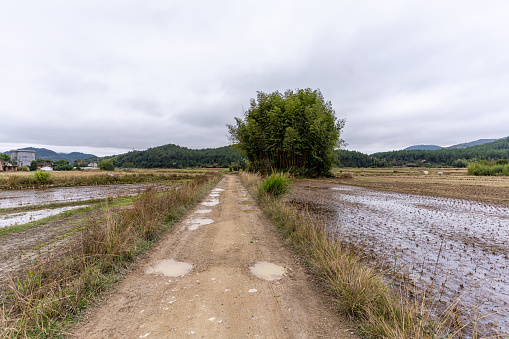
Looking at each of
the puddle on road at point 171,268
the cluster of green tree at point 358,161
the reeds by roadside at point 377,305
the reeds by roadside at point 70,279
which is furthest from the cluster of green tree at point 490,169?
the cluster of green tree at point 358,161

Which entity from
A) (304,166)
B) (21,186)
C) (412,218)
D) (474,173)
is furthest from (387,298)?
(474,173)

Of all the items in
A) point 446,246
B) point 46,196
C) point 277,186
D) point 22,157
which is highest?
point 22,157

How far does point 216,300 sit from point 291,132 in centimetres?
2324

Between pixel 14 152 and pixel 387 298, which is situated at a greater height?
pixel 14 152

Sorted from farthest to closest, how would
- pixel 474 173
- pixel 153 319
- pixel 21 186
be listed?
pixel 474 173 → pixel 21 186 → pixel 153 319

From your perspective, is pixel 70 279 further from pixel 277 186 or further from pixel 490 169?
pixel 490 169

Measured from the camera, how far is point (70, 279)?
10.5ft

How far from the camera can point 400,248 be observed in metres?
5.34

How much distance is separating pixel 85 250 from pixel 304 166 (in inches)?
1123

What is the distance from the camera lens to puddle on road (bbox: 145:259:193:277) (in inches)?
153

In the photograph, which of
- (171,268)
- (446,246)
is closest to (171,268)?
(171,268)

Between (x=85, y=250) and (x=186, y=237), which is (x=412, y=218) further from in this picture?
(x=85, y=250)

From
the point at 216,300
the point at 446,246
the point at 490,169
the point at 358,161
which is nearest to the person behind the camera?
the point at 216,300

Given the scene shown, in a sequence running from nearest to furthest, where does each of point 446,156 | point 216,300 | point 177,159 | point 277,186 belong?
1. point 216,300
2. point 277,186
3. point 446,156
4. point 177,159
